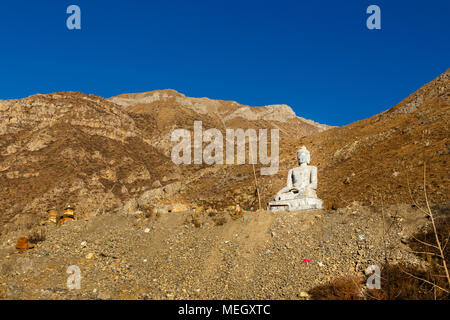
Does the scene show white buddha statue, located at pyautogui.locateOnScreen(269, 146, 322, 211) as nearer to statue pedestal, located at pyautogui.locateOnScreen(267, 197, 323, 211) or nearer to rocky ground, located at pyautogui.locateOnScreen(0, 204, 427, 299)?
statue pedestal, located at pyautogui.locateOnScreen(267, 197, 323, 211)

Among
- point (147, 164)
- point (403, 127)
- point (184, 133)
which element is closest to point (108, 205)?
point (147, 164)

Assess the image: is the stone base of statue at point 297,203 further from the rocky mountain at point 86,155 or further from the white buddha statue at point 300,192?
the rocky mountain at point 86,155

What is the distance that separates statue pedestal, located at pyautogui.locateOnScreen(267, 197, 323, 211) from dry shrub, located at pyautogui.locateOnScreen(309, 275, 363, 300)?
5.76m

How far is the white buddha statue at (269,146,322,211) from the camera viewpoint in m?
13.5

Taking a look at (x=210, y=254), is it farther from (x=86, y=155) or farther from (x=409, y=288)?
(x=86, y=155)

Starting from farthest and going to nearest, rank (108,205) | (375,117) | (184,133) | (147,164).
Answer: (184,133) < (147,164) < (108,205) < (375,117)

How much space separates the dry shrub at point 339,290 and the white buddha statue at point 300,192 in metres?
5.89

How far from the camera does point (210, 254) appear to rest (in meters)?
10.2

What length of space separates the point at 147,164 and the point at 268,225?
2514 inches

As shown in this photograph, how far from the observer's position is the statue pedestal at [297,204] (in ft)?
43.8

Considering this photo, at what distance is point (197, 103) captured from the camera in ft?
419

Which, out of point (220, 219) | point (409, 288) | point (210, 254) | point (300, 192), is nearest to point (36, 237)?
point (210, 254)
